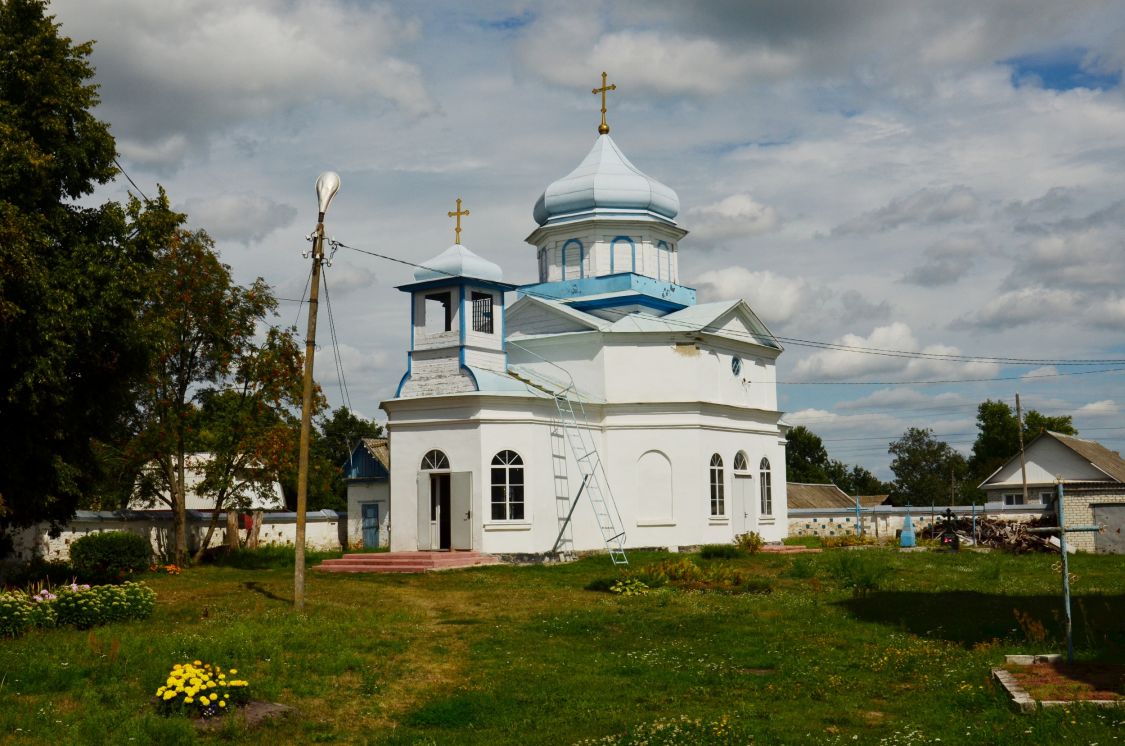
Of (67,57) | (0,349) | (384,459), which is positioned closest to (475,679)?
(0,349)

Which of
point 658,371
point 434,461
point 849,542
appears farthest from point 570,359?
point 849,542

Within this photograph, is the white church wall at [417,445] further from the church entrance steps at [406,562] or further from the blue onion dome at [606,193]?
the blue onion dome at [606,193]

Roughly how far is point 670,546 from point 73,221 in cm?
1647

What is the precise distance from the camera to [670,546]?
2877 cm

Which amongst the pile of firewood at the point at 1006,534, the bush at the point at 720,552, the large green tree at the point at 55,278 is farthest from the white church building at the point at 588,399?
the large green tree at the point at 55,278

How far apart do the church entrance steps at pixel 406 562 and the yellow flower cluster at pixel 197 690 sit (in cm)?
1288

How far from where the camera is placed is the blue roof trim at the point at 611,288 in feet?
106

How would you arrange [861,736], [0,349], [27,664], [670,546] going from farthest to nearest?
[670,546]
[0,349]
[27,664]
[861,736]

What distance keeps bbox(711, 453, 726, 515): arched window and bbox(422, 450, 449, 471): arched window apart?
25.0 feet

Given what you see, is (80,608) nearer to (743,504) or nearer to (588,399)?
(588,399)

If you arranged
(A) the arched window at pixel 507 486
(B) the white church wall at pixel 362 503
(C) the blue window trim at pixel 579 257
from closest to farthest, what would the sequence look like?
(A) the arched window at pixel 507 486 < (C) the blue window trim at pixel 579 257 < (B) the white church wall at pixel 362 503

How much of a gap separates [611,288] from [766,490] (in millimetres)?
7471

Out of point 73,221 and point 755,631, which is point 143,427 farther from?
point 755,631

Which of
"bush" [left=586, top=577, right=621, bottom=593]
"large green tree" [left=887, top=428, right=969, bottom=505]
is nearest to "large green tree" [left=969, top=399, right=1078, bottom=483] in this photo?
"large green tree" [left=887, top=428, right=969, bottom=505]
